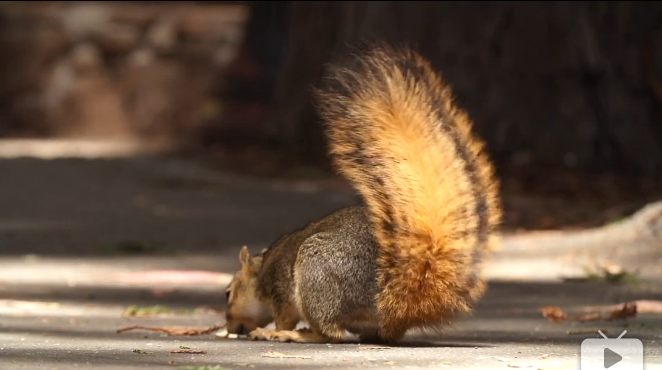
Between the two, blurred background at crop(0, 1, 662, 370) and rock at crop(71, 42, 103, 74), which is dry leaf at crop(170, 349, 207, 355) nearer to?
blurred background at crop(0, 1, 662, 370)

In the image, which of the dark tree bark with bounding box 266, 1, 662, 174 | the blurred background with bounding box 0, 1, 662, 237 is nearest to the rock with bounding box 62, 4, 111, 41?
the blurred background with bounding box 0, 1, 662, 237

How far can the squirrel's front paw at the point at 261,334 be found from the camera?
22.4 ft

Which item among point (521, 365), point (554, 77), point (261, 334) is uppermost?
point (554, 77)

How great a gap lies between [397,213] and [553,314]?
2.38 m

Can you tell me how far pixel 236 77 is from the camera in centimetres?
2902

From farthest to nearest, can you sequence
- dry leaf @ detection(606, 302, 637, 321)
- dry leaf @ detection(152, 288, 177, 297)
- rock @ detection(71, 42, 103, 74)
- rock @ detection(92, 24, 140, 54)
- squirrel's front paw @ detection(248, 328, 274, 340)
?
rock @ detection(92, 24, 140, 54) → rock @ detection(71, 42, 103, 74) → dry leaf @ detection(152, 288, 177, 297) → dry leaf @ detection(606, 302, 637, 321) → squirrel's front paw @ detection(248, 328, 274, 340)

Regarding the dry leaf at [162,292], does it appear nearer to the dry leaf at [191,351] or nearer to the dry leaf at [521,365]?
the dry leaf at [191,351]

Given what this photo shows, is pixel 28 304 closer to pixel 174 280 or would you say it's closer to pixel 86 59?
pixel 174 280

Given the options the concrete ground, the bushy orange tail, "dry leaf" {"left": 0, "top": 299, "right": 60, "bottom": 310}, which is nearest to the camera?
the concrete ground

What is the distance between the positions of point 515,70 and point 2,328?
12.5 metres

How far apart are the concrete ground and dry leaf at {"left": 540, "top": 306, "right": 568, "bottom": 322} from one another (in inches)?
2.7

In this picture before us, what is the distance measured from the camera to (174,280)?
421 inches

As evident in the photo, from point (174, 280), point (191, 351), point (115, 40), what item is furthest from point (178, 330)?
point (115, 40)

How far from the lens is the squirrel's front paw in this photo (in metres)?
6.84
